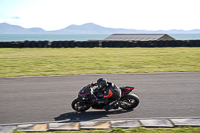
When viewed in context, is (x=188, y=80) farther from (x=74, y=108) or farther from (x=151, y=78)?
(x=74, y=108)

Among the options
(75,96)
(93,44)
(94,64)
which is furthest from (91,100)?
(93,44)

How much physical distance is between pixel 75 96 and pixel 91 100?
199 centimetres

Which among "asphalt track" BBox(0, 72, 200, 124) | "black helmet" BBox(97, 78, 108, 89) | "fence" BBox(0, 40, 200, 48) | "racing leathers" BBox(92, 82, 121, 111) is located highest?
"fence" BBox(0, 40, 200, 48)

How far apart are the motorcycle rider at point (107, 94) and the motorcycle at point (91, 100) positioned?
0.34ft

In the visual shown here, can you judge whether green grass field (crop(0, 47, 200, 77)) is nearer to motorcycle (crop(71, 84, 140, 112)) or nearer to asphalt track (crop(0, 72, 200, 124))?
asphalt track (crop(0, 72, 200, 124))

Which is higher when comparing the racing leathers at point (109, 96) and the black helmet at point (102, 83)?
the black helmet at point (102, 83)

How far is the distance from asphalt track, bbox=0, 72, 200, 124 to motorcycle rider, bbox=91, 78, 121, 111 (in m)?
0.27

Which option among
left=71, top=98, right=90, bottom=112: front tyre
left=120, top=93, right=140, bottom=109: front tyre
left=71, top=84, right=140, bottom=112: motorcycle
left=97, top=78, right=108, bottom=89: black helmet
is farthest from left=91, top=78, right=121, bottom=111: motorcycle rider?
left=71, top=98, right=90, bottom=112: front tyre

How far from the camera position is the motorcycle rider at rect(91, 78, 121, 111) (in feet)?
24.4

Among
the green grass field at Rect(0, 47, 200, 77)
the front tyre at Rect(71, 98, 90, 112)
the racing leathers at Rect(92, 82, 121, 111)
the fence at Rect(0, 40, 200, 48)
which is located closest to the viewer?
the racing leathers at Rect(92, 82, 121, 111)

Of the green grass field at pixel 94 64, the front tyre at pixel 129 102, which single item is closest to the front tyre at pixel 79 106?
the front tyre at pixel 129 102

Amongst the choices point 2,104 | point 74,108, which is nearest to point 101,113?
point 74,108

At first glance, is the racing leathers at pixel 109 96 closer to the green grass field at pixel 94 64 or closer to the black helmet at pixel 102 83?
the black helmet at pixel 102 83

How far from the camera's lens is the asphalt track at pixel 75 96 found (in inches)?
289
